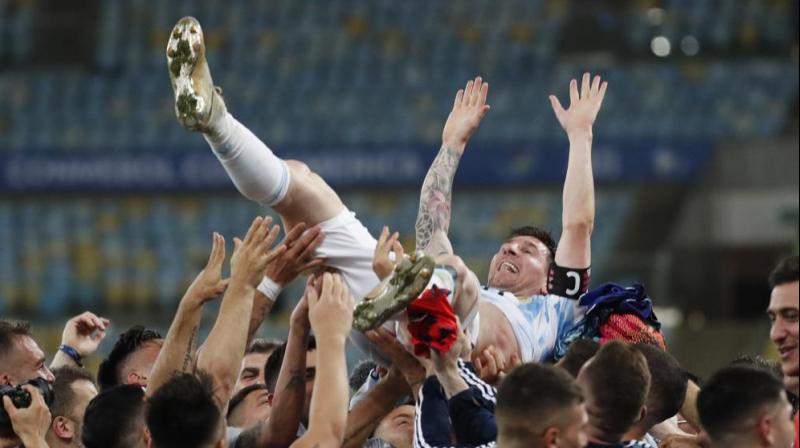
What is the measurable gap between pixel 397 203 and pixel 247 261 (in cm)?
1015

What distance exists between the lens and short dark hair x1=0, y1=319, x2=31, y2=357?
15.8ft

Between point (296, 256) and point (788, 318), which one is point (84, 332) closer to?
point (296, 256)

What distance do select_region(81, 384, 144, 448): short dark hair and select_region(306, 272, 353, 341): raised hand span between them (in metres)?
0.64

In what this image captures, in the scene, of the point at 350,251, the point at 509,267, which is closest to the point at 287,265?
the point at 350,251

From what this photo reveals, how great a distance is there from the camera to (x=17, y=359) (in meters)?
4.80

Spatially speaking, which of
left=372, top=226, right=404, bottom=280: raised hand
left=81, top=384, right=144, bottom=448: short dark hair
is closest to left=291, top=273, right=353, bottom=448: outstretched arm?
left=372, top=226, right=404, bottom=280: raised hand

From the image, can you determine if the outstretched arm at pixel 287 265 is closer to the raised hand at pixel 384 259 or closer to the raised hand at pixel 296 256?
the raised hand at pixel 296 256

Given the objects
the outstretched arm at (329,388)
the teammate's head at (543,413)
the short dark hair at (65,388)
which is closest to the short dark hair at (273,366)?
the short dark hair at (65,388)

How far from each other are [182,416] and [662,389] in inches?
53.9

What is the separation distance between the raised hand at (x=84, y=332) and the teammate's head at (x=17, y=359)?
0.48 m

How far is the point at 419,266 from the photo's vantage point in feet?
13.0

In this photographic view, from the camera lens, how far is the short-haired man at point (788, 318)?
3.73m

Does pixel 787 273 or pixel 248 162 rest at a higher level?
pixel 248 162

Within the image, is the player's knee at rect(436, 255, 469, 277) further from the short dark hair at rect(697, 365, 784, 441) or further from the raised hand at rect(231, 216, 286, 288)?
the short dark hair at rect(697, 365, 784, 441)
